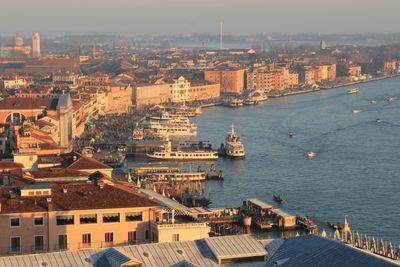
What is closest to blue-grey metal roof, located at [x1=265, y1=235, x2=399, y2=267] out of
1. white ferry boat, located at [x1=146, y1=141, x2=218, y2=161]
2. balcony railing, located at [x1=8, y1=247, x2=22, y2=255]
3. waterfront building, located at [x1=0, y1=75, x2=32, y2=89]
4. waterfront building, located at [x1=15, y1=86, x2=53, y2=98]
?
balcony railing, located at [x1=8, y1=247, x2=22, y2=255]

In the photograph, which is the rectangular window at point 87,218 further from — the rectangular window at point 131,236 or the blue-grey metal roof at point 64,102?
the blue-grey metal roof at point 64,102

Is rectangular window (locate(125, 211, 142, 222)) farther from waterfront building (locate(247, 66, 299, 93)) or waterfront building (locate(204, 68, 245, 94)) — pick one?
waterfront building (locate(247, 66, 299, 93))

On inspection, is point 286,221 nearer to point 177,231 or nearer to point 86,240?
point 177,231

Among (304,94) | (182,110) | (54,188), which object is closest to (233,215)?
(54,188)

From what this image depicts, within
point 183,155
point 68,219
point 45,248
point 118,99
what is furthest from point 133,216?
point 118,99

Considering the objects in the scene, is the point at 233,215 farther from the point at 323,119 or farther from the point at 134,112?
the point at 134,112

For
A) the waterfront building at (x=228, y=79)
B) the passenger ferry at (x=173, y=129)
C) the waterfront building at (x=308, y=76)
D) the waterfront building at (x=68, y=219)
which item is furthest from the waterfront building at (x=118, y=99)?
the waterfront building at (x=68, y=219)
